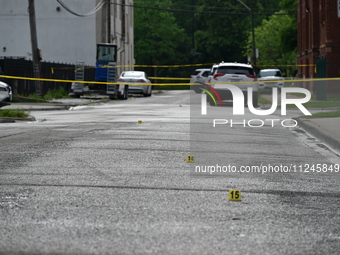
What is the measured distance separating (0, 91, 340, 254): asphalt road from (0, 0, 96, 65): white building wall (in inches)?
1777

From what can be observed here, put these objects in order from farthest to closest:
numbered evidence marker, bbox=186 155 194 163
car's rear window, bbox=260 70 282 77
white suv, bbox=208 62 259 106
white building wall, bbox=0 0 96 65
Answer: white building wall, bbox=0 0 96 65
car's rear window, bbox=260 70 282 77
white suv, bbox=208 62 259 106
numbered evidence marker, bbox=186 155 194 163

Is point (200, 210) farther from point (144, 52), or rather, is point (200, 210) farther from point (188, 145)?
point (144, 52)

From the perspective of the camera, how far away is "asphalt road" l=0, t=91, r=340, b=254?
6.39 metres

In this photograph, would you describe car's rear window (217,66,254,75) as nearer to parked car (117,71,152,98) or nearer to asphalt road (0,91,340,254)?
parked car (117,71,152,98)

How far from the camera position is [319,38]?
47.9 meters

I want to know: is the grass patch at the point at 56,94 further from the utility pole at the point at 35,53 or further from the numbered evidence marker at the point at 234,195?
the numbered evidence marker at the point at 234,195

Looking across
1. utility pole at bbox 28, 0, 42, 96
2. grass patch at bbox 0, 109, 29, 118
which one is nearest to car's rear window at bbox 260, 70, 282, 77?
utility pole at bbox 28, 0, 42, 96

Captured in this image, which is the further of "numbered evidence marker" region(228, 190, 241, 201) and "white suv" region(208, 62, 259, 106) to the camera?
"white suv" region(208, 62, 259, 106)

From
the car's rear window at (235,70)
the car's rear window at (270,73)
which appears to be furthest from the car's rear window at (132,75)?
the car's rear window at (235,70)

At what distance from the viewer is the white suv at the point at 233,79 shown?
33562 millimetres

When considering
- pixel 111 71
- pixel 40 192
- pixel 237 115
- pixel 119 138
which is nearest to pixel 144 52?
pixel 111 71

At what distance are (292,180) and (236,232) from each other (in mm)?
3711

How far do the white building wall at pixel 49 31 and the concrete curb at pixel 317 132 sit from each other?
39693mm

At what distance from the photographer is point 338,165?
12.3m
